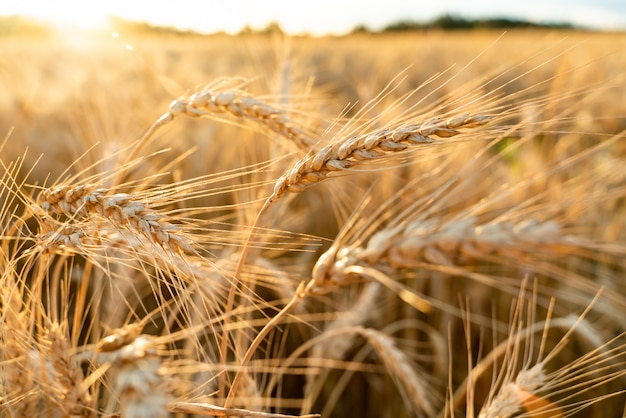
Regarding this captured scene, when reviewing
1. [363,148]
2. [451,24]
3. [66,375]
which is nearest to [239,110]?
[363,148]

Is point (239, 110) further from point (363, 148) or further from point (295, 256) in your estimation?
point (295, 256)

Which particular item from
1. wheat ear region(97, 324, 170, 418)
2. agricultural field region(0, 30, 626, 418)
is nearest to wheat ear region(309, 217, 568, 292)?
agricultural field region(0, 30, 626, 418)

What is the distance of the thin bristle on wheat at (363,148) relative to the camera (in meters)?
0.82

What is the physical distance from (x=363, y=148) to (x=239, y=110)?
354mm

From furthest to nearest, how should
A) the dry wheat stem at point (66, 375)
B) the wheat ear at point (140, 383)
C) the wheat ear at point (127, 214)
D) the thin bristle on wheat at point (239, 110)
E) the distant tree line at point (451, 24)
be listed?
1. the distant tree line at point (451, 24)
2. the thin bristle on wheat at point (239, 110)
3. the dry wheat stem at point (66, 375)
4. the wheat ear at point (127, 214)
5. the wheat ear at point (140, 383)

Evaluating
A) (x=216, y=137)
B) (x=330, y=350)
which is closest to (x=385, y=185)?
(x=330, y=350)

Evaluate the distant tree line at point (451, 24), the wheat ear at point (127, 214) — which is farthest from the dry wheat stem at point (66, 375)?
the distant tree line at point (451, 24)

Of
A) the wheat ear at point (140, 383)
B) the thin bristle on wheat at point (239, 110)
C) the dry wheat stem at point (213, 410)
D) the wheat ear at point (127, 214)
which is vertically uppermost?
the thin bristle on wheat at point (239, 110)

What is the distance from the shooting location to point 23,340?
0.96m

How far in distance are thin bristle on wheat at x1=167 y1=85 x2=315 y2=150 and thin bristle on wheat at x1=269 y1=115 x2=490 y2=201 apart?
296mm

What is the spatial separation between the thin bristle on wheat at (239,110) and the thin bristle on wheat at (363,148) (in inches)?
11.7

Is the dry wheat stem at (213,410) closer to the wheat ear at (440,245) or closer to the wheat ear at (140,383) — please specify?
the wheat ear at (140,383)

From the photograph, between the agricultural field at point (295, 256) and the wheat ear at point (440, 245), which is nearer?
the agricultural field at point (295, 256)

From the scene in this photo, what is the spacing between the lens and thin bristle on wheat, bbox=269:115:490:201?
82cm
